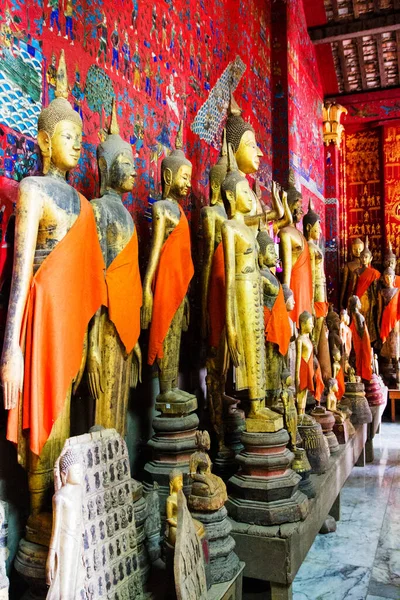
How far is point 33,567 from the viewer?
Answer: 205 cm

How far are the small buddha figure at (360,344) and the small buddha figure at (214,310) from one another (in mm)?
3564

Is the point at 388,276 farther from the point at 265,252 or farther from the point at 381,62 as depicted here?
the point at 265,252

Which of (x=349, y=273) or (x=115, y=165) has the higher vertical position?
(x=349, y=273)

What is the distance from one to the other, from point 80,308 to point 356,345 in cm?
534

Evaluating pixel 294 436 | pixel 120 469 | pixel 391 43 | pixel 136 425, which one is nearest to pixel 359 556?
pixel 294 436

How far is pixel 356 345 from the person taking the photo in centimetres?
704


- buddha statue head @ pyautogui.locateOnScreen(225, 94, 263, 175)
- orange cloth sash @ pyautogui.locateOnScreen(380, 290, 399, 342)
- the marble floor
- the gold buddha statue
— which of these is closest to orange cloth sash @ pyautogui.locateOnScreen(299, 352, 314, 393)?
the marble floor

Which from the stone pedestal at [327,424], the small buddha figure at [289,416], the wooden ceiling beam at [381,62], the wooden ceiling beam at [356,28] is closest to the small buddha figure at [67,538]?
the small buddha figure at [289,416]

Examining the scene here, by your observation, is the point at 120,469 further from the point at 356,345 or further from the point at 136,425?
the point at 356,345

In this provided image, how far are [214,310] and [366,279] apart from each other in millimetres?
6309

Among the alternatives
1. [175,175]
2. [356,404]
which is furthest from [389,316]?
[175,175]

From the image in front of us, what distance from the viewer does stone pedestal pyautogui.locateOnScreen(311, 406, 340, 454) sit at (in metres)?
4.55

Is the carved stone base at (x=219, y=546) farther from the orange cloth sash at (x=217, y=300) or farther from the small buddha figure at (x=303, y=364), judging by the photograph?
the small buddha figure at (x=303, y=364)

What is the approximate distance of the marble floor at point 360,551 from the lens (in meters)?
3.53
